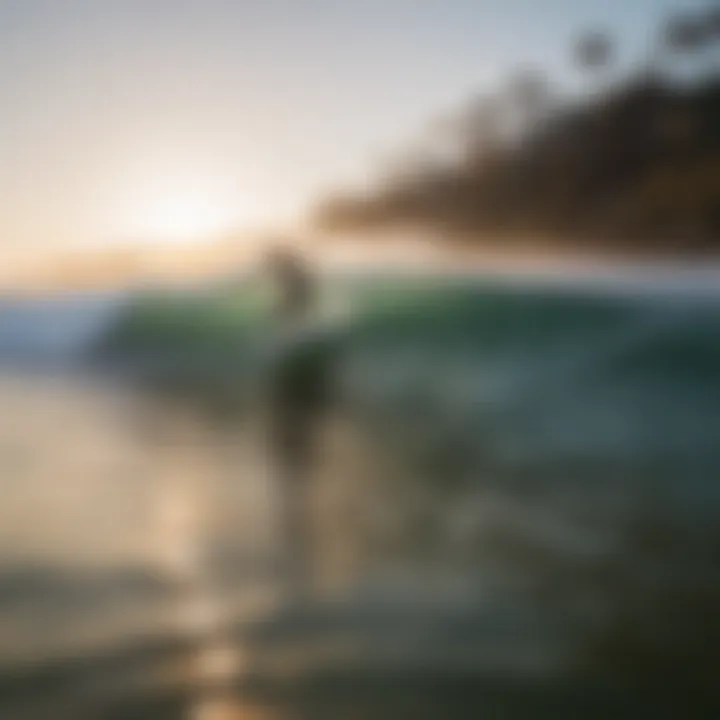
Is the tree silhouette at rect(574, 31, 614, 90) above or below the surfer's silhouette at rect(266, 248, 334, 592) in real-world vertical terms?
above

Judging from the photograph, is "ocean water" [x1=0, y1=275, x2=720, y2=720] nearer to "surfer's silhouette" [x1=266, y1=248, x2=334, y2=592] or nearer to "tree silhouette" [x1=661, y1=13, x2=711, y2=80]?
"surfer's silhouette" [x1=266, y1=248, x2=334, y2=592]

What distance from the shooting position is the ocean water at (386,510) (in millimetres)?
909

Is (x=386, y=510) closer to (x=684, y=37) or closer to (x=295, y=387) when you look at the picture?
(x=295, y=387)

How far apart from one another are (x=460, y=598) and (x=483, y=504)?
0.33ft

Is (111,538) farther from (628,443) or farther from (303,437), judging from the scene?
(628,443)

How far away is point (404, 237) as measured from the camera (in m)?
1.09

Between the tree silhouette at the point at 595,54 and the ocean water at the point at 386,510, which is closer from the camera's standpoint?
the ocean water at the point at 386,510

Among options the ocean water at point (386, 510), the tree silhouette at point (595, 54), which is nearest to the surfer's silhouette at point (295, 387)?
the ocean water at point (386, 510)

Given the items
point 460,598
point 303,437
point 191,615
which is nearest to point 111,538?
point 191,615

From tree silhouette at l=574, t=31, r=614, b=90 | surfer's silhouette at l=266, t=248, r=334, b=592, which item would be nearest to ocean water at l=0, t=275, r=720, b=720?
surfer's silhouette at l=266, t=248, r=334, b=592

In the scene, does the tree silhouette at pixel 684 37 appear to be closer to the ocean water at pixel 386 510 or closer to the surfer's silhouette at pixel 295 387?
the ocean water at pixel 386 510

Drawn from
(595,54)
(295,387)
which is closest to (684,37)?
(595,54)

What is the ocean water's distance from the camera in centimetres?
91

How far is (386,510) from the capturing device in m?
0.99
